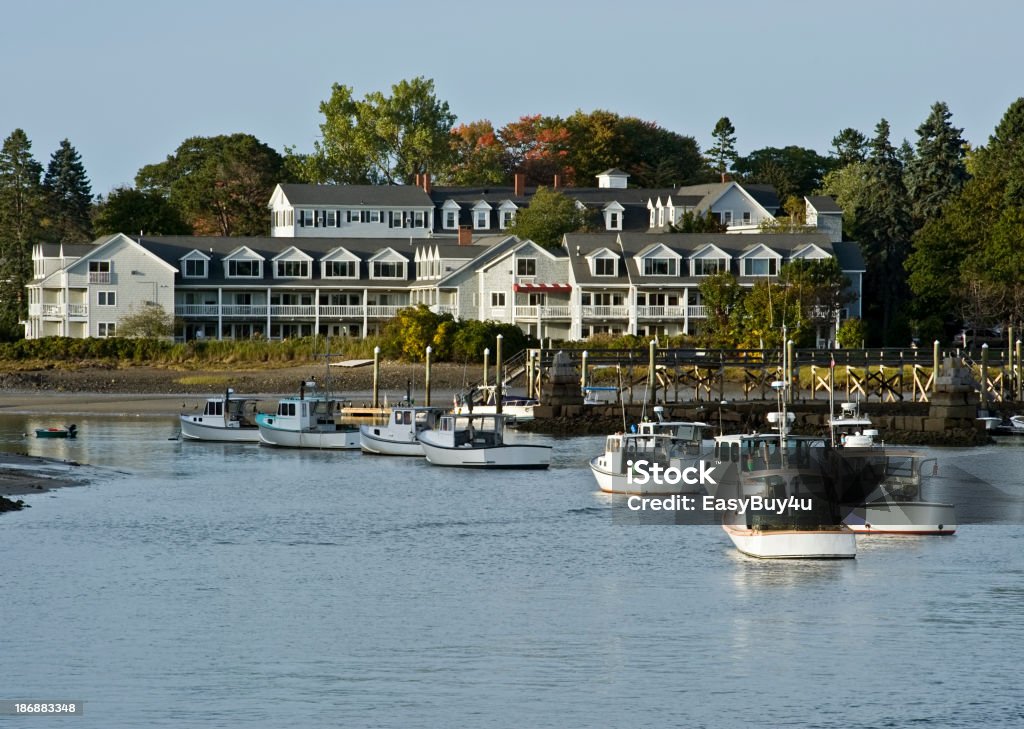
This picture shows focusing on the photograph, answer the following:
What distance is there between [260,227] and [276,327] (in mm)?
30577

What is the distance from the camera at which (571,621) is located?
35062mm

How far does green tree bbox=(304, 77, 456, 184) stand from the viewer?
497 ft

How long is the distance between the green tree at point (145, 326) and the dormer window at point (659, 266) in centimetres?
3216

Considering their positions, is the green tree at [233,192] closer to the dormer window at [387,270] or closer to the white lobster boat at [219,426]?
the dormer window at [387,270]

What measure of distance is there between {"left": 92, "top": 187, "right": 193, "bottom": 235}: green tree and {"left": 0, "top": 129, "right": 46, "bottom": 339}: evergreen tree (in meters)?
5.34

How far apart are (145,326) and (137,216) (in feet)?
89.5

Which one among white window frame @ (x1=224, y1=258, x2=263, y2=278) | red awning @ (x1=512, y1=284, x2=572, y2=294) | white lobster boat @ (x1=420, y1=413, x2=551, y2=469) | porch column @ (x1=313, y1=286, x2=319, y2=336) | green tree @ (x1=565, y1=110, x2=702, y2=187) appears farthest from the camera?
green tree @ (x1=565, y1=110, x2=702, y2=187)

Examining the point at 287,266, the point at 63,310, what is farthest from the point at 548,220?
the point at 63,310

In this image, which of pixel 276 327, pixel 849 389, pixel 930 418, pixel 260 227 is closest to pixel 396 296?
pixel 276 327

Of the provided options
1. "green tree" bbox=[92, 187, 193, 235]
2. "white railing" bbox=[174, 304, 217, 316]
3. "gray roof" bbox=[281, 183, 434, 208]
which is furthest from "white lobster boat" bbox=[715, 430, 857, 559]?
"green tree" bbox=[92, 187, 193, 235]

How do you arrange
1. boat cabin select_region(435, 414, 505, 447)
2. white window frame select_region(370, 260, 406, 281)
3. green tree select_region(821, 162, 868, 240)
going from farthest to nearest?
green tree select_region(821, 162, 868, 240) < white window frame select_region(370, 260, 406, 281) < boat cabin select_region(435, 414, 505, 447)

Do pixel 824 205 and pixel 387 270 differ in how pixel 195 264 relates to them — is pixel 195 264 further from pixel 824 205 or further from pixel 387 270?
pixel 824 205

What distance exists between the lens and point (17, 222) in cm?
13038

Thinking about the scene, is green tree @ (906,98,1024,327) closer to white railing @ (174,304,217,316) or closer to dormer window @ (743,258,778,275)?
dormer window @ (743,258,778,275)
